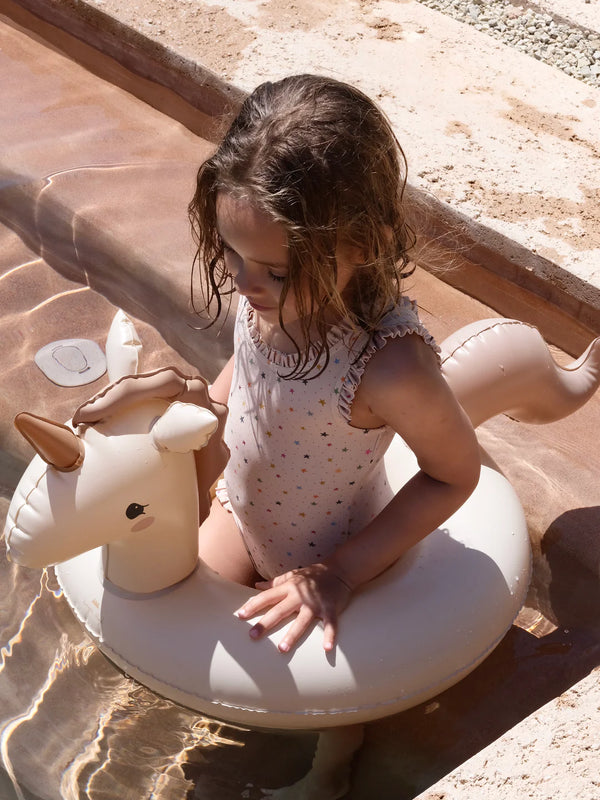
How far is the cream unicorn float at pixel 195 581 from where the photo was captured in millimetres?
1166

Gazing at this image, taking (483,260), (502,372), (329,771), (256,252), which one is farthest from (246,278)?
(483,260)

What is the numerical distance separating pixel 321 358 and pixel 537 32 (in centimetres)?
198

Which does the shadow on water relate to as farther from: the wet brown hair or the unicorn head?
the wet brown hair

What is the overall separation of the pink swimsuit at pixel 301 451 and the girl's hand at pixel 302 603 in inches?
3.8

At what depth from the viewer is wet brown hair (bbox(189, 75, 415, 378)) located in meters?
1.11

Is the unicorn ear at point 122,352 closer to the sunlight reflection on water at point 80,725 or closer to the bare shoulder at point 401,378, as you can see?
the bare shoulder at point 401,378

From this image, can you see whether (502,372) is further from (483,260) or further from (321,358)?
(483,260)

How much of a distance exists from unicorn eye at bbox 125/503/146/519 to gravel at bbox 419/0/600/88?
6.37 ft

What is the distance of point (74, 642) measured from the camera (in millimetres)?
1676

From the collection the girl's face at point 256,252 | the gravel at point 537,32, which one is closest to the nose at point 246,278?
the girl's face at point 256,252

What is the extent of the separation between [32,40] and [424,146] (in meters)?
1.38

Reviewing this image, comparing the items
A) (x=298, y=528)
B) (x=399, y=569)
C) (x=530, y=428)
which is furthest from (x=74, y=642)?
(x=530, y=428)

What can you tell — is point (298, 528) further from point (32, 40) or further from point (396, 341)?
point (32, 40)

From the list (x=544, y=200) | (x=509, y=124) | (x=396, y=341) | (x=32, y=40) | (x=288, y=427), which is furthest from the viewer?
(x=32, y=40)
